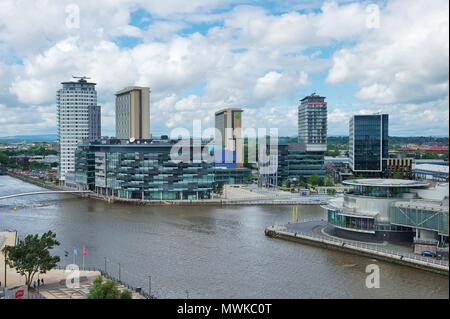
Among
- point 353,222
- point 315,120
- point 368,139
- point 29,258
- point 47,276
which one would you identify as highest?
point 315,120

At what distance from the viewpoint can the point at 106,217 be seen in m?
21.8

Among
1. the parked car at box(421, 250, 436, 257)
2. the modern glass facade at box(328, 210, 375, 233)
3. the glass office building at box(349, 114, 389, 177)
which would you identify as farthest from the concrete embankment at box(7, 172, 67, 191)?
the parked car at box(421, 250, 436, 257)

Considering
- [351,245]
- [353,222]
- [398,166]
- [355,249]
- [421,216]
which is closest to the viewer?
[421,216]

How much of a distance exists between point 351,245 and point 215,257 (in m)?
3.71

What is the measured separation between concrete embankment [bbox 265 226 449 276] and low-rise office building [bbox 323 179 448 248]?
2.53ft

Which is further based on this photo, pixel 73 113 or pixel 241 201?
pixel 73 113

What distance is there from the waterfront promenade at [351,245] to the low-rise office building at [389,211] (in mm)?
429

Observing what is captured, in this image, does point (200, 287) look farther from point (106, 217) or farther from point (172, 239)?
point (106, 217)

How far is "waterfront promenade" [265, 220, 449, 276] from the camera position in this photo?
12.2 m

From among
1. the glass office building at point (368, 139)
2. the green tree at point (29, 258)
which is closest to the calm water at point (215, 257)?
the green tree at point (29, 258)

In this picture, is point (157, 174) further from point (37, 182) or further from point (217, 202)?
point (37, 182)

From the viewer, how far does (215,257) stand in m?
13.8

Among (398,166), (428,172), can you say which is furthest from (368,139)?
(428,172)
